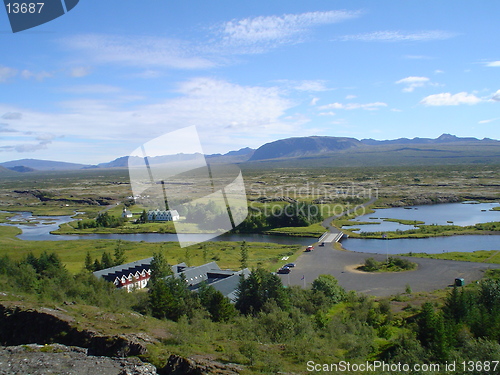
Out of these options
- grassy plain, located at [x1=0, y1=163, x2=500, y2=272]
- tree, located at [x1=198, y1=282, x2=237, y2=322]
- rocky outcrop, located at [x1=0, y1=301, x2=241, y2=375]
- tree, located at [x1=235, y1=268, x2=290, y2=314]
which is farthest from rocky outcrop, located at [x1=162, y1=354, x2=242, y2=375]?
grassy plain, located at [x1=0, y1=163, x2=500, y2=272]

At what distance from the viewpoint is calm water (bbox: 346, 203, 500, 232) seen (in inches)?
1848

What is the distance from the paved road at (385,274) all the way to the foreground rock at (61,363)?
16.6 meters

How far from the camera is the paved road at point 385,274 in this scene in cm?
2327

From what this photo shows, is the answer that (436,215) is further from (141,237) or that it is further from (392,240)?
(141,237)

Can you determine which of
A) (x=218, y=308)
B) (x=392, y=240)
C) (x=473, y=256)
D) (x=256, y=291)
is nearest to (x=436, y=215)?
(x=392, y=240)

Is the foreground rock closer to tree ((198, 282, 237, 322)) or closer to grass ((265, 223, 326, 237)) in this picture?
tree ((198, 282, 237, 322))

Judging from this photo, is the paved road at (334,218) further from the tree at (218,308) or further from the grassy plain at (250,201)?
the tree at (218,308)

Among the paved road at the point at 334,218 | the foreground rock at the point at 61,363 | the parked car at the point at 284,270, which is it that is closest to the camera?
the foreground rock at the point at 61,363

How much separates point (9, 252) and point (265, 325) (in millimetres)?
32111

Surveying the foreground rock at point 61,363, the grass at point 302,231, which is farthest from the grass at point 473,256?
the foreground rock at point 61,363

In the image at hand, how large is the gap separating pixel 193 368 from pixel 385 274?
21.1 meters

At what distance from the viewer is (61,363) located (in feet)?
27.7

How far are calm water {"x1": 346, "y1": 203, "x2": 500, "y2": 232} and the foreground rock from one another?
1562 inches

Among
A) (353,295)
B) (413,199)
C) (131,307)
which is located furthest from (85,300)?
(413,199)
